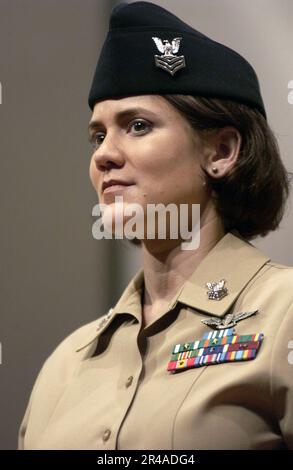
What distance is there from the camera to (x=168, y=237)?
4.56ft

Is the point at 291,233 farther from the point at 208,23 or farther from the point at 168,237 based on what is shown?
the point at 208,23

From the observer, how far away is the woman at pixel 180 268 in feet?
3.90

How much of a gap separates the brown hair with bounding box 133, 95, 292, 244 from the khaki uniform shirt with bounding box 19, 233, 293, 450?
6 cm

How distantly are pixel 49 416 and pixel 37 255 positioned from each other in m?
0.61

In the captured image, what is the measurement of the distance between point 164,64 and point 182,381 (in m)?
0.53

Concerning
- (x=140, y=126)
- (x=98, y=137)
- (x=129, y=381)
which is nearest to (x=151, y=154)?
(x=140, y=126)

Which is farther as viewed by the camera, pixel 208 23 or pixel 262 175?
pixel 208 23

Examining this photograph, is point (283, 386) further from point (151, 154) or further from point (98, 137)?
point (98, 137)

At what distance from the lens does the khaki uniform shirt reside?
116 cm

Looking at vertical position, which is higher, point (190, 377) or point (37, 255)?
point (190, 377)

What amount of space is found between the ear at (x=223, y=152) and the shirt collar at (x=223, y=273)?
0.11 meters

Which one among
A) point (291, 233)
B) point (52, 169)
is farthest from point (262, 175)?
point (52, 169)

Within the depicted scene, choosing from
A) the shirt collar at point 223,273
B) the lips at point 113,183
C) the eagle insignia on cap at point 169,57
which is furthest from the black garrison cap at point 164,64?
the shirt collar at point 223,273
